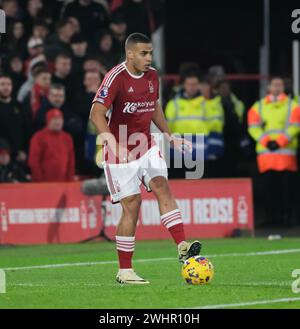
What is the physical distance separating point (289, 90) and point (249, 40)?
25.9ft

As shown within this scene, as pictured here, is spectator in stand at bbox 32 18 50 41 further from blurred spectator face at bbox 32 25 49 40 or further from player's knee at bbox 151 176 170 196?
player's knee at bbox 151 176 170 196

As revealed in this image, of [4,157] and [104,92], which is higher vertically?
[104,92]

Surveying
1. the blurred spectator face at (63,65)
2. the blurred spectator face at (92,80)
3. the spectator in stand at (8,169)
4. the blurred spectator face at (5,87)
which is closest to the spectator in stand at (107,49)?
the blurred spectator face at (63,65)

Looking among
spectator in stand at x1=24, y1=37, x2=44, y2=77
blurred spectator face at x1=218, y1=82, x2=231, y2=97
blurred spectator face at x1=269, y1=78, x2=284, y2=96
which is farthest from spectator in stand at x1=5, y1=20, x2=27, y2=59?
blurred spectator face at x1=269, y1=78, x2=284, y2=96

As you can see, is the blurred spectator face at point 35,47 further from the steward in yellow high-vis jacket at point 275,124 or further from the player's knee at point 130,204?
the player's knee at point 130,204

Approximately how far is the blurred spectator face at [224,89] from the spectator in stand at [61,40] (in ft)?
8.20

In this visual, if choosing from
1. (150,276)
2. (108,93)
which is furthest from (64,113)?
(108,93)

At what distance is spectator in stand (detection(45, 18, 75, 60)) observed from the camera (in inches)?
803

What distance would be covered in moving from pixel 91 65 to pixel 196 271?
339 inches

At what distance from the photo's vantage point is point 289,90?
19.9m

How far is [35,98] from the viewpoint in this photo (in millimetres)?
19609

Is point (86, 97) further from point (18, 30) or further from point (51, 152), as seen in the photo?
point (18, 30)

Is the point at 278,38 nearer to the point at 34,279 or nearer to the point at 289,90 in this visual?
the point at 289,90
